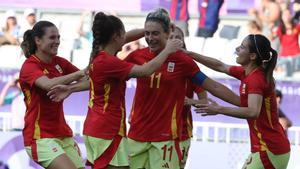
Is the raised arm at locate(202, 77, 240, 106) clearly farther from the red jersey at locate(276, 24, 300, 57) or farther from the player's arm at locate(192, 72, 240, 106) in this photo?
the red jersey at locate(276, 24, 300, 57)

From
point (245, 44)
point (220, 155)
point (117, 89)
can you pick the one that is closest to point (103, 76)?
point (117, 89)

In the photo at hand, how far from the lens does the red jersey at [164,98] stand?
6.67m

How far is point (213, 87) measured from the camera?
684 centimetres

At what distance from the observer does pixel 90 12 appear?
1066cm

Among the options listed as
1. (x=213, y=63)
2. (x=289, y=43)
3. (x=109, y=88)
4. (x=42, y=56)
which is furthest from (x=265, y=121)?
(x=289, y=43)

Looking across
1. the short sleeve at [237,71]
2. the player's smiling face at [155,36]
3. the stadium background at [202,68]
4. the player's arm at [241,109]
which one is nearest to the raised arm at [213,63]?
the short sleeve at [237,71]

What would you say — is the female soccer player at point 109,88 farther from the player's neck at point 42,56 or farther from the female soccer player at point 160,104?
the player's neck at point 42,56

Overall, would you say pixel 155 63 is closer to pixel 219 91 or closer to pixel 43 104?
pixel 219 91

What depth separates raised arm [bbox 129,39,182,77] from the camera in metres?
6.35

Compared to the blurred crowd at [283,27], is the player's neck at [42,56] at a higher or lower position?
higher

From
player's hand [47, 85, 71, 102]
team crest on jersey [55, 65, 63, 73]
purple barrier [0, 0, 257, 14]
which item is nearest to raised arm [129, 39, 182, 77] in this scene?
player's hand [47, 85, 71, 102]

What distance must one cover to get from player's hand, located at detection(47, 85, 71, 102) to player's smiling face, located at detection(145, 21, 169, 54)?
0.72 m

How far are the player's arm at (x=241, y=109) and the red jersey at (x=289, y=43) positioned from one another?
3.67 meters

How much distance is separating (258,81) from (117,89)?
3.33 feet
